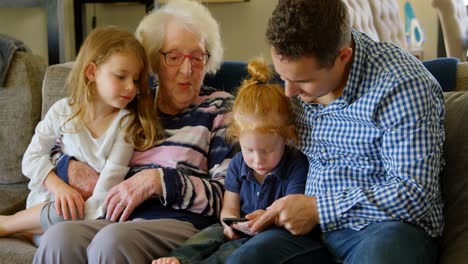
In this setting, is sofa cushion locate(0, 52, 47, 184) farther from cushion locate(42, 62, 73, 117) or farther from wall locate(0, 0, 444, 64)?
wall locate(0, 0, 444, 64)

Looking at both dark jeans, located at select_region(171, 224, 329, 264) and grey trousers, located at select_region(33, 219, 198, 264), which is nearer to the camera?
dark jeans, located at select_region(171, 224, 329, 264)

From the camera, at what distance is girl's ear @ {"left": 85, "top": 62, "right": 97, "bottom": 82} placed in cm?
181

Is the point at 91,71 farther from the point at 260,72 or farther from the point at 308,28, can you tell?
the point at 308,28

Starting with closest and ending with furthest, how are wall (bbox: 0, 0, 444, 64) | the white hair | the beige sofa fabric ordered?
the white hair < the beige sofa fabric < wall (bbox: 0, 0, 444, 64)

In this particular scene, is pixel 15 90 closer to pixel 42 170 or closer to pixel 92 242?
pixel 42 170

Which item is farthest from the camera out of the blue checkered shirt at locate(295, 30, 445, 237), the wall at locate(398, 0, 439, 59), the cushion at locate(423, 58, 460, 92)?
the wall at locate(398, 0, 439, 59)

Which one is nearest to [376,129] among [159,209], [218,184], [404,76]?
[404,76]

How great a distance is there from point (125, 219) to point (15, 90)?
0.87 meters

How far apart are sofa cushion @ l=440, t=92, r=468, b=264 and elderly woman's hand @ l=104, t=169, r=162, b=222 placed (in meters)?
0.80

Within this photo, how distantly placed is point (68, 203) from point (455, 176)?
1.10 metres

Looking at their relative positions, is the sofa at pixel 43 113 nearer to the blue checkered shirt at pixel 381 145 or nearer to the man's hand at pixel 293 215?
the blue checkered shirt at pixel 381 145

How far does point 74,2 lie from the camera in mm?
4059

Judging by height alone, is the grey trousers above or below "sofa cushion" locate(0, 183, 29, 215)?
above

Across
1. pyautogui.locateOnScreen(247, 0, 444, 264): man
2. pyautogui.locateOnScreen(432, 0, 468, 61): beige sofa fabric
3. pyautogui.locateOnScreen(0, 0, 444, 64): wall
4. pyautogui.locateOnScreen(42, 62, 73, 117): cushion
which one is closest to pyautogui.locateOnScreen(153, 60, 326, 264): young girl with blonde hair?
pyautogui.locateOnScreen(247, 0, 444, 264): man
